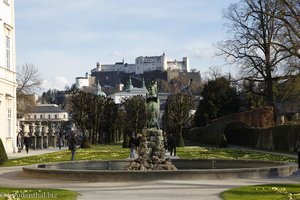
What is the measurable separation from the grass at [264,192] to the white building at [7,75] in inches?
1243

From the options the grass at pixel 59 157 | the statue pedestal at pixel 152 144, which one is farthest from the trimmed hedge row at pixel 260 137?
the statue pedestal at pixel 152 144

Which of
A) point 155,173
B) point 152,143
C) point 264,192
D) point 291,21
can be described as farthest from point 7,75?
point 264,192

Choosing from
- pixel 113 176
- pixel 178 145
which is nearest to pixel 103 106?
pixel 178 145

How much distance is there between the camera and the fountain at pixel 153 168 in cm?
1892

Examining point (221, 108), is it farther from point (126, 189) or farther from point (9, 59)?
point (126, 189)

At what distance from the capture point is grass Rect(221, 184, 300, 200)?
14.2 metres

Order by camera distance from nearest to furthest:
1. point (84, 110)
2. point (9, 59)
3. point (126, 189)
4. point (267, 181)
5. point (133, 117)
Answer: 1. point (126, 189)
2. point (267, 181)
3. point (9, 59)
4. point (84, 110)
5. point (133, 117)

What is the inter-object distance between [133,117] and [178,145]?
2319cm

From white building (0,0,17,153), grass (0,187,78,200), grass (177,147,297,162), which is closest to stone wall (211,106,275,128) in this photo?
grass (177,147,297,162)

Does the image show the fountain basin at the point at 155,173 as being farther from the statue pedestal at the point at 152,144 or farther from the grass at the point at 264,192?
the statue pedestal at the point at 152,144

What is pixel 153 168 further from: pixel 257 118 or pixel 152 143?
pixel 257 118

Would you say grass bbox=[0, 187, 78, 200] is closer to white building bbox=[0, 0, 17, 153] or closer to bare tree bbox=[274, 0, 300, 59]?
bare tree bbox=[274, 0, 300, 59]

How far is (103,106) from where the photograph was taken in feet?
243

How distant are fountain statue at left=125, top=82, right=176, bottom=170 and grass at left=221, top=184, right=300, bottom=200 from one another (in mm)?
7057
